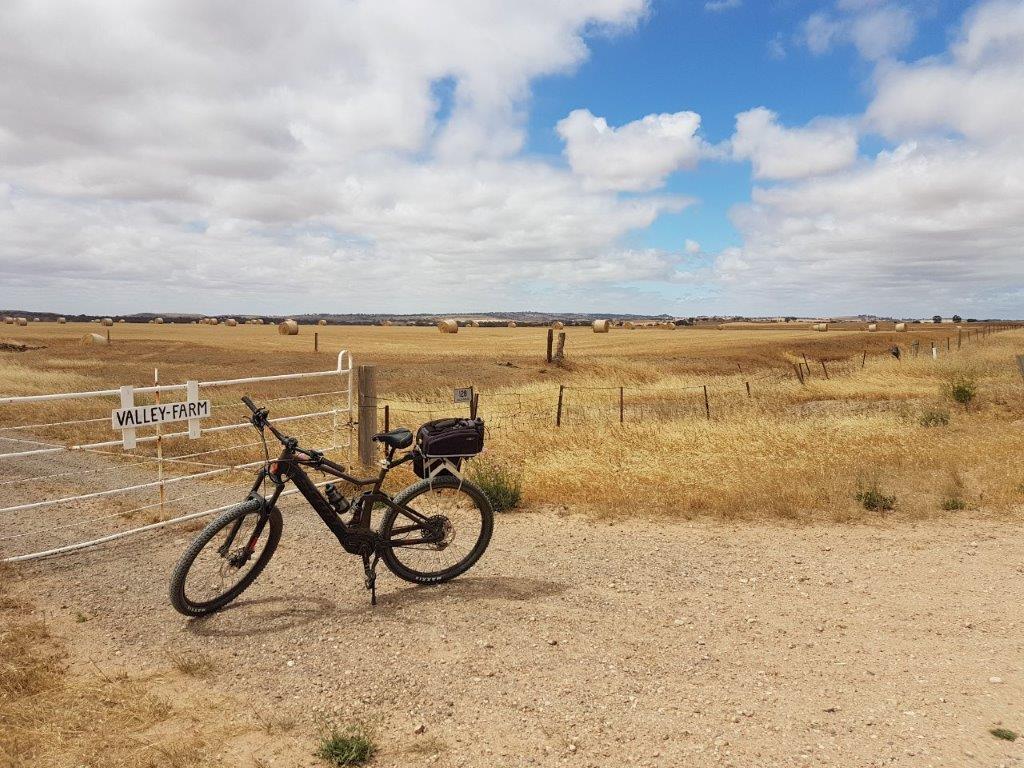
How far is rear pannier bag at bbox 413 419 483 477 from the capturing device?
553 cm

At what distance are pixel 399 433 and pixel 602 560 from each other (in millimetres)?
2313

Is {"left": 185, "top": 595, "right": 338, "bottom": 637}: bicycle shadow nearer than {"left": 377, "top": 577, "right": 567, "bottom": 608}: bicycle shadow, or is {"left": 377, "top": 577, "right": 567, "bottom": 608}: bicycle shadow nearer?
{"left": 185, "top": 595, "right": 338, "bottom": 637}: bicycle shadow

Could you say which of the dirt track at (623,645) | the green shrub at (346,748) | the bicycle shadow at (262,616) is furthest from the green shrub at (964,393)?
the green shrub at (346,748)

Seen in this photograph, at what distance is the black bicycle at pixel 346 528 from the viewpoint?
5047mm

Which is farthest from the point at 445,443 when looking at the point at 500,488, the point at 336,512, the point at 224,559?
the point at 500,488

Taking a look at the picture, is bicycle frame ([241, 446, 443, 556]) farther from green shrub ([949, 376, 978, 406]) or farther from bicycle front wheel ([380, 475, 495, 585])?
green shrub ([949, 376, 978, 406])

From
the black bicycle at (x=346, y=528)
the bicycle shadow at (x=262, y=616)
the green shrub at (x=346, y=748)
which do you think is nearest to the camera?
the green shrub at (x=346, y=748)

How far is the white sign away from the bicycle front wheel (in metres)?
2.92

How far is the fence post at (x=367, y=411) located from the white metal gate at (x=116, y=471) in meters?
0.18

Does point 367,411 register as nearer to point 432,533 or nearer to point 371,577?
point 432,533

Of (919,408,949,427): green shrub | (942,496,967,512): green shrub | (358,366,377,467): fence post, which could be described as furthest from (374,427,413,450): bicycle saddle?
(919,408,949,427): green shrub

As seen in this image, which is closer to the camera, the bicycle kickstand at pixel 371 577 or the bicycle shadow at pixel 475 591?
the bicycle kickstand at pixel 371 577

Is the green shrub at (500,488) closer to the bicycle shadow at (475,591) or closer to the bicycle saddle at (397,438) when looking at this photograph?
the bicycle shadow at (475,591)

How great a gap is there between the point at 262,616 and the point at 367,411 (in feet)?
14.1
